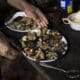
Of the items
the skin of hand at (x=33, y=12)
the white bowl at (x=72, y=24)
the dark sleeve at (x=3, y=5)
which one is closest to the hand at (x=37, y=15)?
the skin of hand at (x=33, y=12)

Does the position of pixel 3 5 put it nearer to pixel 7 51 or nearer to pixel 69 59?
pixel 7 51

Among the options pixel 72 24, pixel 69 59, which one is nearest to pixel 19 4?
pixel 72 24

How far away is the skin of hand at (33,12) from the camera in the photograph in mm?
1264

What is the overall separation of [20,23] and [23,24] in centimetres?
2

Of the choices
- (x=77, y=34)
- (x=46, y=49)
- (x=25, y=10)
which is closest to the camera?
(x=46, y=49)

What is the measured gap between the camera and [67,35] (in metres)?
1.21

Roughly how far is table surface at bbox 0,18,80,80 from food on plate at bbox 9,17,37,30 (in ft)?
0.46

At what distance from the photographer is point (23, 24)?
1284 mm

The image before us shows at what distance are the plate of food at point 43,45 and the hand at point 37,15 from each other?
0.05 metres

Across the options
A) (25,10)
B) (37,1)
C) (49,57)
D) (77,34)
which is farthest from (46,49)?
(37,1)

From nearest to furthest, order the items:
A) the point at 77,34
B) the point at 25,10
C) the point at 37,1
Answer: the point at 77,34 → the point at 25,10 → the point at 37,1

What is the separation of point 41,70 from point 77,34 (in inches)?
11.7

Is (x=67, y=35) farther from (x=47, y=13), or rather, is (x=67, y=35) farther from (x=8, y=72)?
(x=8, y=72)

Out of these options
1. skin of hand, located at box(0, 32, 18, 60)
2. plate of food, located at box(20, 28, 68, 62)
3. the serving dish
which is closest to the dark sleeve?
the serving dish
